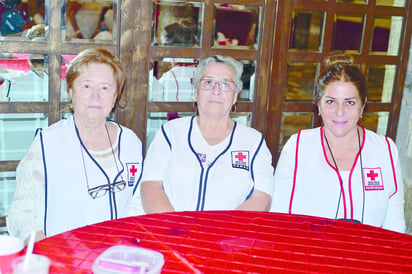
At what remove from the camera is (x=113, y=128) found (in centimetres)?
225

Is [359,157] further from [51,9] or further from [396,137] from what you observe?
[51,9]

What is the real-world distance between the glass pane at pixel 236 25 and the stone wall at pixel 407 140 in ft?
3.46

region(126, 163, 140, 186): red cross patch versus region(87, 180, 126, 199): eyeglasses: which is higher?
region(126, 163, 140, 186): red cross patch

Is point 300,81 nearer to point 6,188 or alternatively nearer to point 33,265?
point 6,188

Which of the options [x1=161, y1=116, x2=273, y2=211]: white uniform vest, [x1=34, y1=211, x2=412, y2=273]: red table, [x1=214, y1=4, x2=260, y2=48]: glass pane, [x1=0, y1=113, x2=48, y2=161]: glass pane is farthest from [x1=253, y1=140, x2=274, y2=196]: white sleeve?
[x1=0, y1=113, x2=48, y2=161]: glass pane

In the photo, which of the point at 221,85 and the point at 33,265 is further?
the point at 221,85

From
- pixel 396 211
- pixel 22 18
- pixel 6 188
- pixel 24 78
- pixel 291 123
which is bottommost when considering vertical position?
pixel 6 188

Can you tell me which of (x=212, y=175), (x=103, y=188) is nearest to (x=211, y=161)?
(x=212, y=175)

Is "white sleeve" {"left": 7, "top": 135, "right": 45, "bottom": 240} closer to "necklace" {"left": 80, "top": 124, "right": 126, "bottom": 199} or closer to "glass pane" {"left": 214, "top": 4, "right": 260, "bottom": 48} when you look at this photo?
"necklace" {"left": 80, "top": 124, "right": 126, "bottom": 199}

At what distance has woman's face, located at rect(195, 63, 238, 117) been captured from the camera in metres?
2.25

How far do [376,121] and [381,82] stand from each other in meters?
0.25

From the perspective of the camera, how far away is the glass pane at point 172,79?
2752mm

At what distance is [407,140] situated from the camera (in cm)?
323

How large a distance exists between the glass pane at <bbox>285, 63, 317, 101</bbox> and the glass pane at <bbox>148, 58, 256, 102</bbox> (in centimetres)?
61
